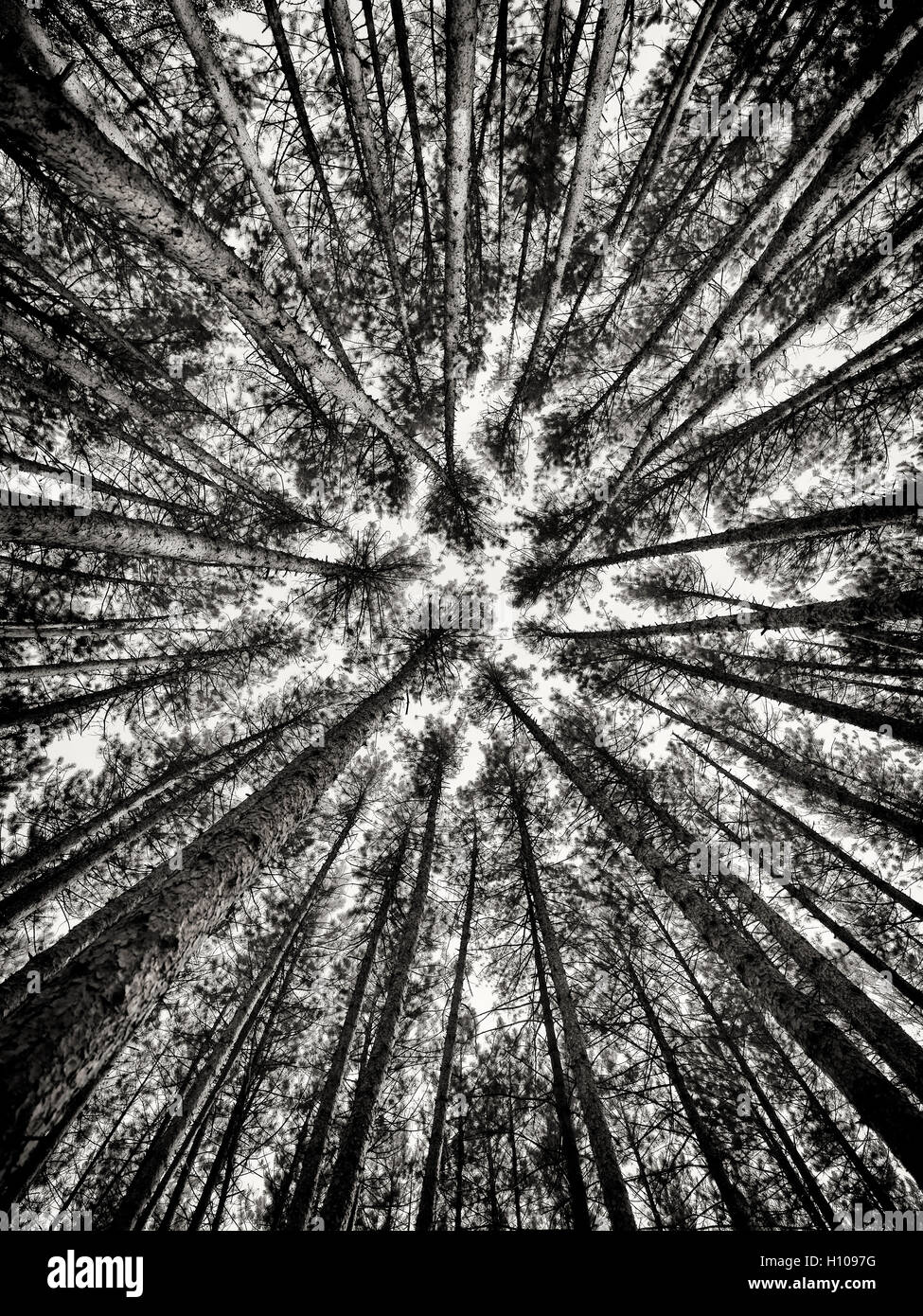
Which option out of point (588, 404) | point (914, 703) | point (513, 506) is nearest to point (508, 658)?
point (513, 506)

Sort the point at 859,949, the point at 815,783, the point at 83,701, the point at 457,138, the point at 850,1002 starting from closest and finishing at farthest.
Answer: the point at 457,138 < the point at 850,1002 < the point at 859,949 < the point at 815,783 < the point at 83,701

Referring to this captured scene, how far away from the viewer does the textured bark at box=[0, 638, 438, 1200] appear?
1.77m

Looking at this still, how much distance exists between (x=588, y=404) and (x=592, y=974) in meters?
10.4

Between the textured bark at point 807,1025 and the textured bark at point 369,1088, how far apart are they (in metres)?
3.75

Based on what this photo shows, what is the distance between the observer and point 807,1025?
12.9 ft

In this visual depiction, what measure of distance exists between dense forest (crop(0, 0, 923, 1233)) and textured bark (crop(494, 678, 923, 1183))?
4cm

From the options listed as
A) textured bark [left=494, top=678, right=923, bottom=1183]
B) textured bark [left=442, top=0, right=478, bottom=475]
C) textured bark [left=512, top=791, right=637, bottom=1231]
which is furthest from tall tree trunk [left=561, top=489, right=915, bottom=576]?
textured bark [left=512, top=791, right=637, bottom=1231]

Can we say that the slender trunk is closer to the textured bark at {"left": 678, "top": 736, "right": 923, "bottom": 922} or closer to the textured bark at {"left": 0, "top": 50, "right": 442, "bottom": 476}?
the textured bark at {"left": 0, "top": 50, "right": 442, "bottom": 476}

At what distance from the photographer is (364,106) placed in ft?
12.8

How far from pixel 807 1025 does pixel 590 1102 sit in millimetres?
2356

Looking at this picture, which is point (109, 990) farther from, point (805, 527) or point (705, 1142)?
point (805, 527)

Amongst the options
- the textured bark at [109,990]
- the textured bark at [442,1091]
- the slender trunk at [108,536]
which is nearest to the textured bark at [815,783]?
the textured bark at [442,1091]

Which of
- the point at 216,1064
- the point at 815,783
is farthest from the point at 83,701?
the point at 815,783

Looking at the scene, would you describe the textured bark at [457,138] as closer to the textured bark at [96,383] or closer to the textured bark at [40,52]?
the textured bark at [40,52]
